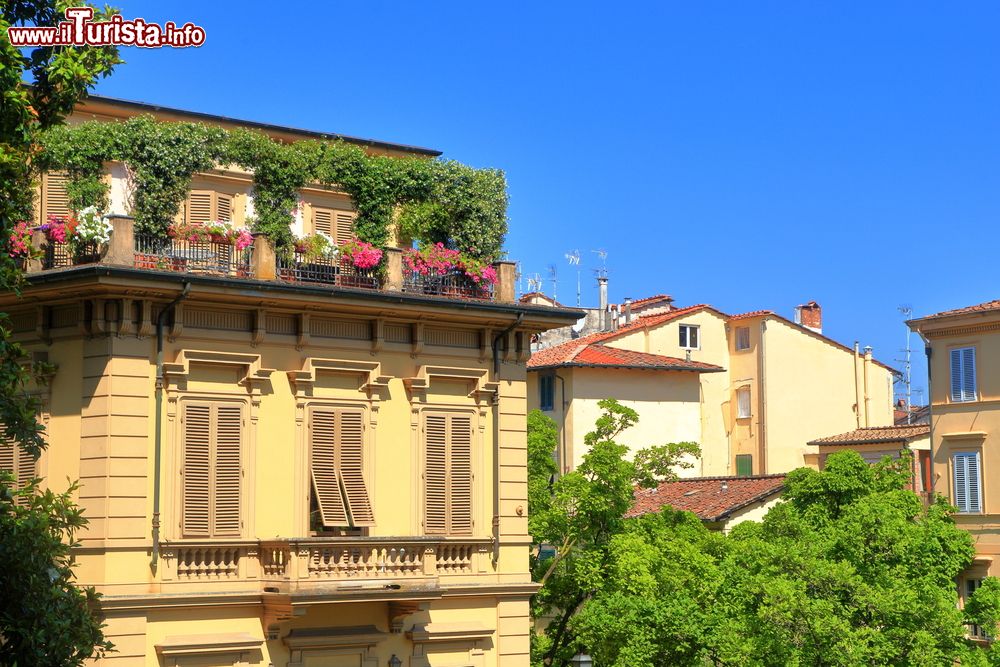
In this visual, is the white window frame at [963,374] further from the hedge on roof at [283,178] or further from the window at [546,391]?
the hedge on roof at [283,178]

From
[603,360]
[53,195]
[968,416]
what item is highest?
[603,360]

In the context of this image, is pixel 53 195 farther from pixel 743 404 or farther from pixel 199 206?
pixel 743 404

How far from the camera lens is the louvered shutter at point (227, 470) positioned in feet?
81.4

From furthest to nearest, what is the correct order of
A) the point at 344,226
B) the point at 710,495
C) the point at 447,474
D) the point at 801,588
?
the point at 710,495, the point at 801,588, the point at 344,226, the point at 447,474

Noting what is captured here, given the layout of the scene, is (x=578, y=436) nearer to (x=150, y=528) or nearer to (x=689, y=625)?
(x=689, y=625)

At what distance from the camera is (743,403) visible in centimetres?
6506

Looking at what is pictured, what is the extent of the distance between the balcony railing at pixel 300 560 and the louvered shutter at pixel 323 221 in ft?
18.3

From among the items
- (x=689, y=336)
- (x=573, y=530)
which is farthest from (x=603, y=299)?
(x=573, y=530)

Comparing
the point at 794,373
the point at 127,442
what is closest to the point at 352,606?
the point at 127,442

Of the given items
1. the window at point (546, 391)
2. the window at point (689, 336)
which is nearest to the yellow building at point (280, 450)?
the window at point (546, 391)

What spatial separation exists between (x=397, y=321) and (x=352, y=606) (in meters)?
4.66

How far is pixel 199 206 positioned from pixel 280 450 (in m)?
4.15

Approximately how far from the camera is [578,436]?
189ft

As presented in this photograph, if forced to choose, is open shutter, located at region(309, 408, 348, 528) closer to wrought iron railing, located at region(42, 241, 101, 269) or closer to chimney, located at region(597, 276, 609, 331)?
wrought iron railing, located at region(42, 241, 101, 269)
